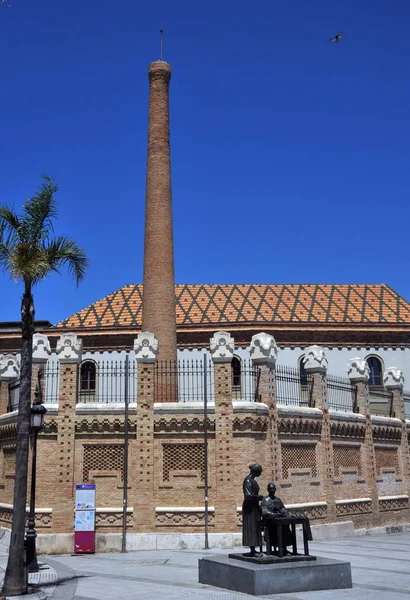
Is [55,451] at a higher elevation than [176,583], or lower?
higher

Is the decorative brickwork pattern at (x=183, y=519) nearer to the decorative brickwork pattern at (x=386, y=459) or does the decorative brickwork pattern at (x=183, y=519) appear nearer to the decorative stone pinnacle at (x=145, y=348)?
the decorative stone pinnacle at (x=145, y=348)

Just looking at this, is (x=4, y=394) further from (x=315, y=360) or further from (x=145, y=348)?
(x=315, y=360)

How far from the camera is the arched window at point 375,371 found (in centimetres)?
3516

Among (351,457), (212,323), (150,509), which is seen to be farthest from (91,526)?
(212,323)

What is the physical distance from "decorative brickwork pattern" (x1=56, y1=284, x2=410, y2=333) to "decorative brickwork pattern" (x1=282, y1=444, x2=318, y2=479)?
13086mm

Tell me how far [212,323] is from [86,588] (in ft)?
75.0

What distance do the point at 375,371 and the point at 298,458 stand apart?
14356mm

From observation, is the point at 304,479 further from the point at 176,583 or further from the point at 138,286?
the point at 138,286

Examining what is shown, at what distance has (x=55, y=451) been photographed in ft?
66.9

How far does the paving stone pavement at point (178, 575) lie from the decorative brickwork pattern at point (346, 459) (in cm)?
333

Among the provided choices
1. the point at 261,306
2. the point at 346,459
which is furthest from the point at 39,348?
the point at 261,306

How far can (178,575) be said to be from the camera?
14.3 m

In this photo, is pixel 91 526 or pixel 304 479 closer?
pixel 91 526

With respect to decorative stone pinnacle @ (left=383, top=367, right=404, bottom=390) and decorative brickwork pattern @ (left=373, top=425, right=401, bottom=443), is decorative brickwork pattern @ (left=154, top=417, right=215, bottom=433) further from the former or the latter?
decorative stone pinnacle @ (left=383, top=367, right=404, bottom=390)
